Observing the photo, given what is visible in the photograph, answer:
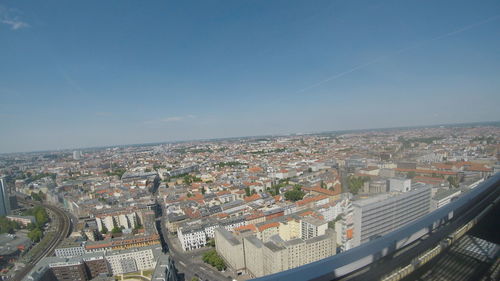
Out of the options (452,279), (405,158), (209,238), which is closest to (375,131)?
(405,158)

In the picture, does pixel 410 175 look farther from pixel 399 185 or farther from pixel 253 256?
pixel 253 256

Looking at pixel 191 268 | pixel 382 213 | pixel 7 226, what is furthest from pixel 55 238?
pixel 382 213

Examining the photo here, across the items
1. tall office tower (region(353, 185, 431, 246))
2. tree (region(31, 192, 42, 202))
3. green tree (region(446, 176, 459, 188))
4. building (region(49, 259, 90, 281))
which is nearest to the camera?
tall office tower (region(353, 185, 431, 246))

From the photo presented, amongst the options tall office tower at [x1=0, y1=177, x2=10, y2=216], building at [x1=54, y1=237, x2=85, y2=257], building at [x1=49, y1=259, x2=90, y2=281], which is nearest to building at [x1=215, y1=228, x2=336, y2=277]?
building at [x1=49, y1=259, x2=90, y2=281]

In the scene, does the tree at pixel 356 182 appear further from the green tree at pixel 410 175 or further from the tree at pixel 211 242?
the tree at pixel 211 242

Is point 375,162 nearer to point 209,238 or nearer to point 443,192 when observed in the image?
point 443,192

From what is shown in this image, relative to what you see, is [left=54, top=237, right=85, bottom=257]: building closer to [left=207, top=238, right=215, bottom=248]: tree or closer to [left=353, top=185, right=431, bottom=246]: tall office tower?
[left=207, top=238, right=215, bottom=248]: tree

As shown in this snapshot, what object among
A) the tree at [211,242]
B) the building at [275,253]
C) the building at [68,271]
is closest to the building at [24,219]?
the building at [68,271]
